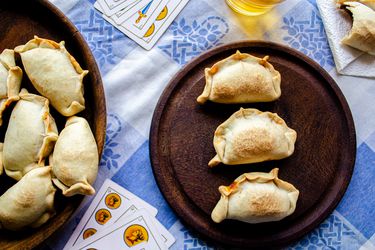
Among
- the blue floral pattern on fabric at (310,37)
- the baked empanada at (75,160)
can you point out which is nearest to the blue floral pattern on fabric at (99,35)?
the baked empanada at (75,160)

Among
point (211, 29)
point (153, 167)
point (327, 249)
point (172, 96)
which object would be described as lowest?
point (327, 249)

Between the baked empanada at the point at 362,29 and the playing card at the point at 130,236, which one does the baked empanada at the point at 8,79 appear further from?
the baked empanada at the point at 362,29

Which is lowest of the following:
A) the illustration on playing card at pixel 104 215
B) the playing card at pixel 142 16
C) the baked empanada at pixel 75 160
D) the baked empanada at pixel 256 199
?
the illustration on playing card at pixel 104 215

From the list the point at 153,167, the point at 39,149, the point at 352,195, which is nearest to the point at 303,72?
the point at 352,195

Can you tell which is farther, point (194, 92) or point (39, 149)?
point (194, 92)

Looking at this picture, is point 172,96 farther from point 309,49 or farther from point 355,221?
point 355,221

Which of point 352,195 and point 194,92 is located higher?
point 194,92

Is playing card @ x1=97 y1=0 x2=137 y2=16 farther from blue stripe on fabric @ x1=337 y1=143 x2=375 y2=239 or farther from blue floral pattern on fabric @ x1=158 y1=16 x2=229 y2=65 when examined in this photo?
blue stripe on fabric @ x1=337 y1=143 x2=375 y2=239
